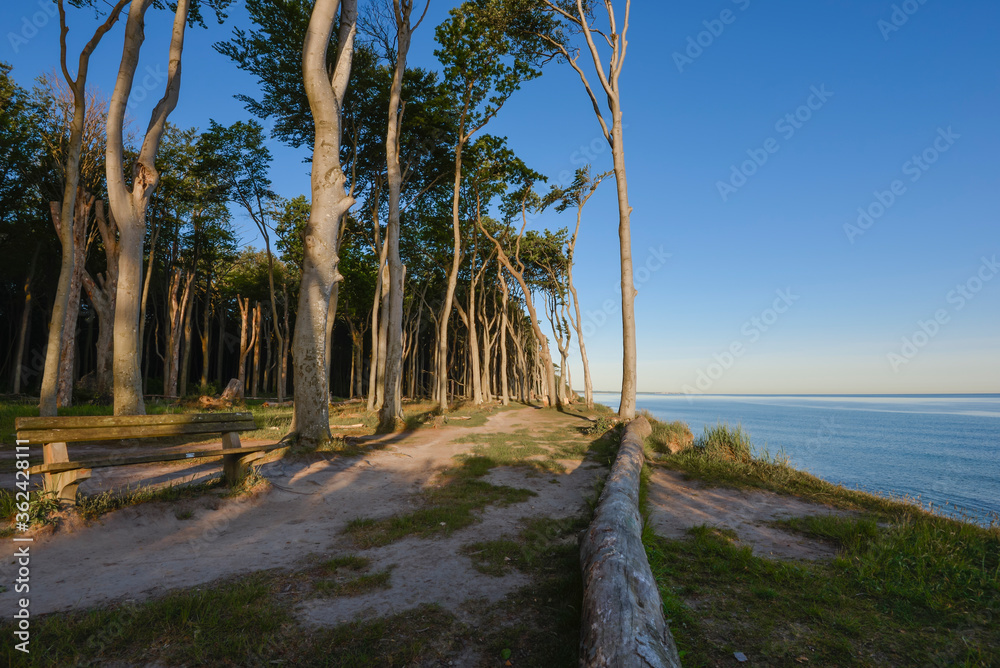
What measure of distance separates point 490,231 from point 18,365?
69.2 ft

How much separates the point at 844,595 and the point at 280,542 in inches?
185

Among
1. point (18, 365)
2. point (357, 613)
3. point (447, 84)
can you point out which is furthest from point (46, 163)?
point (357, 613)

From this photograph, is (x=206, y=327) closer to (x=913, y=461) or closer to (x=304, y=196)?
(x=304, y=196)

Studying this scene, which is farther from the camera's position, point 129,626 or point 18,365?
point 18,365

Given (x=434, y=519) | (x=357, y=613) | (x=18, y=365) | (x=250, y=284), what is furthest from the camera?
(x=250, y=284)

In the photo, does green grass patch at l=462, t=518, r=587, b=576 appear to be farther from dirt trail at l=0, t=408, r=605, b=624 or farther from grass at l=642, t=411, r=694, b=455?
grass at l=642, t=411, r=694, b=455

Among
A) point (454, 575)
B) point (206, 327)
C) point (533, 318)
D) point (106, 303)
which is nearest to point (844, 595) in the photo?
point (454, 575)

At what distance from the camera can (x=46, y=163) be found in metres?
15.2

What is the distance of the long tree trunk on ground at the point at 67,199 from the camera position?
9070 millimetres

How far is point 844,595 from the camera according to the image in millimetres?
3273

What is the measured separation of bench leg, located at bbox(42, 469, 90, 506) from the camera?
425cm

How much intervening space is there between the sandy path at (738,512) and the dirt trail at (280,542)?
1020mm

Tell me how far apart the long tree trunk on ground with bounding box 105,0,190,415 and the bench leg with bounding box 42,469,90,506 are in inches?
190

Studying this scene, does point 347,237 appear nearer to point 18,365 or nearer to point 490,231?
point 490,231
